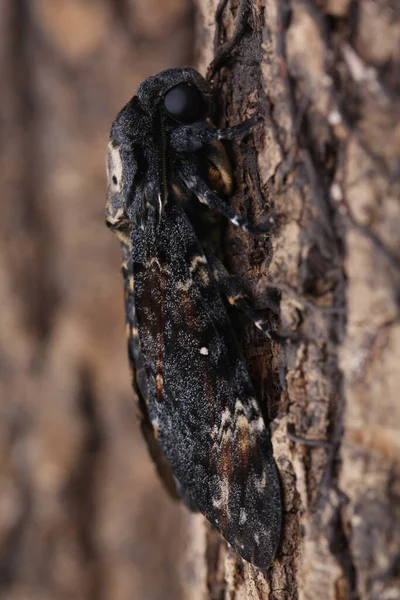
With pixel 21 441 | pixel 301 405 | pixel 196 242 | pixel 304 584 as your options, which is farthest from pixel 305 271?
pixel 21 441

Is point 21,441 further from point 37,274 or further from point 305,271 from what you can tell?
point 305,271

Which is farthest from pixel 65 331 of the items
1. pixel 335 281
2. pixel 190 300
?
pixel 335 281

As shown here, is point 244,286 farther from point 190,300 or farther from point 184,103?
point 184,103

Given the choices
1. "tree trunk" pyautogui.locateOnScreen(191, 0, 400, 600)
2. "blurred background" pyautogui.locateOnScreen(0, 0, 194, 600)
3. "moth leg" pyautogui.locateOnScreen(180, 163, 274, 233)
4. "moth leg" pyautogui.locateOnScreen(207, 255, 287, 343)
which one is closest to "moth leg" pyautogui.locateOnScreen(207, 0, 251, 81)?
"tree trunk" pyautogui.locateOnScreen(191, 0, 400, 600)

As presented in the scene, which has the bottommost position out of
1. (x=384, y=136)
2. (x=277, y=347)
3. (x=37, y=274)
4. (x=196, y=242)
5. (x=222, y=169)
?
(x=277, y=347)

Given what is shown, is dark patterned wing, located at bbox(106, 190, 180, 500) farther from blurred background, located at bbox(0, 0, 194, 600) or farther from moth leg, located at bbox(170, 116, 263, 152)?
blurred background, located at bbox(0, 0, 194, 600)

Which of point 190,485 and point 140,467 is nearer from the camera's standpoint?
point 190,485
